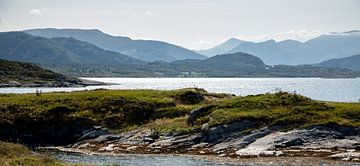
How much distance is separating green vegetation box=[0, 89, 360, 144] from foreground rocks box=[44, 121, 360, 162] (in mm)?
1395

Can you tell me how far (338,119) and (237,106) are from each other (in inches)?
557

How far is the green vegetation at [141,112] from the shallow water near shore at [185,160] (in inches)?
359

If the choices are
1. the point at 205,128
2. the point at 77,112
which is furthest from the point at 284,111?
the point at 77,112

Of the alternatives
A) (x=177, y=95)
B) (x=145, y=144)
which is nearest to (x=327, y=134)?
(x=145, y=144)

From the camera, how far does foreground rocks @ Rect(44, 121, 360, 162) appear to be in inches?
2114

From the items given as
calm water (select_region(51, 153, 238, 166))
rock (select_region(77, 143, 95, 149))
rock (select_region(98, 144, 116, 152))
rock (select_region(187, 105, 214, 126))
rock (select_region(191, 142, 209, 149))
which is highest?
rock (select_region(187, 105, 214, 126))

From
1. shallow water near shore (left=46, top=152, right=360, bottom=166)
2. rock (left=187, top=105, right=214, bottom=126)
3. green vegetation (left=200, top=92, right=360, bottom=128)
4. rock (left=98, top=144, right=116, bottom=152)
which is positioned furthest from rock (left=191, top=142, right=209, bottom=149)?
rock (left=98, top=144, right=116, bottom=152)

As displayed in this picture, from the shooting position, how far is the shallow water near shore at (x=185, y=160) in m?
49.2

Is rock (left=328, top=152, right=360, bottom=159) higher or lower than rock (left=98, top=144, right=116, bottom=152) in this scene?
higher

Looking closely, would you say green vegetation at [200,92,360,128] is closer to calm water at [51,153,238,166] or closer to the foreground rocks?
the foreground rocks

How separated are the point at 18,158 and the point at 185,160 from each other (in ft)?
61.0

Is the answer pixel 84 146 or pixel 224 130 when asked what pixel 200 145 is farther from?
pixel 84 146

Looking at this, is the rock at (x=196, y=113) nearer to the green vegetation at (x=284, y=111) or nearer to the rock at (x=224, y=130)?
the green vegetation at (x=284, y=111)

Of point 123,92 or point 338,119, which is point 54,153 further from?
point 338,119
